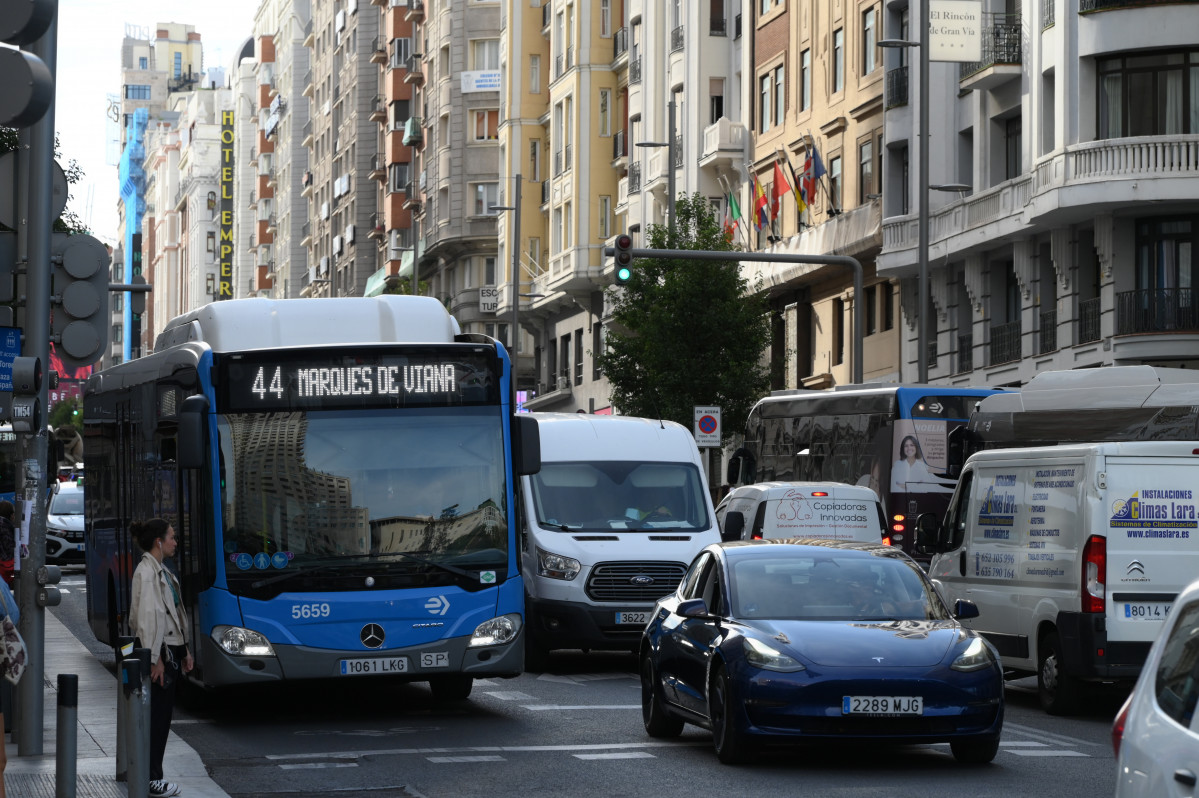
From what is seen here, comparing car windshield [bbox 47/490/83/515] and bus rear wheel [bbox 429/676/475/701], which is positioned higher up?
car windshield [bbox 47/490/83/515]

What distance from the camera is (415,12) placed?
96500 mm

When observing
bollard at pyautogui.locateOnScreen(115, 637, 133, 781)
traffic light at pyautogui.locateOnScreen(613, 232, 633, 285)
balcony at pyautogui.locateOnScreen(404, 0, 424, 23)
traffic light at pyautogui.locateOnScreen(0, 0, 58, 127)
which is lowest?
bollard at pyautogui.locateOnScreen(115, 637, 133, 781)

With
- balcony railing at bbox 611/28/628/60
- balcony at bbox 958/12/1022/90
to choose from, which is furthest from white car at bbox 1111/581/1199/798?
balcony railing at bbox 611/28/628/60

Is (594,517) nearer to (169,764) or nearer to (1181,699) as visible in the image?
(169,764)

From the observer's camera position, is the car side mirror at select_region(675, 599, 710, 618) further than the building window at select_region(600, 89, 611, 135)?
No

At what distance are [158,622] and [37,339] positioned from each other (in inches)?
94.8

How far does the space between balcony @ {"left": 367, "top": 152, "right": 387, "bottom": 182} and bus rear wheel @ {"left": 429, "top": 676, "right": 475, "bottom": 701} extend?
84553mm

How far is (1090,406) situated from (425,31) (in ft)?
249

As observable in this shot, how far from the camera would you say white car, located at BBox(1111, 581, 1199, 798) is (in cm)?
602

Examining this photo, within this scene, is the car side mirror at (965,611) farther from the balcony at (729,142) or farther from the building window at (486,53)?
the building window at (486,53)

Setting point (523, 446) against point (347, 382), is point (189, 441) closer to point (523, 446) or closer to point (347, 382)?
point (347, 382)

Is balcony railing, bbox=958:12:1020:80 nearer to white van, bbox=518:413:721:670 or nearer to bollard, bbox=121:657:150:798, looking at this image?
white van, bbox=518:413:721:670

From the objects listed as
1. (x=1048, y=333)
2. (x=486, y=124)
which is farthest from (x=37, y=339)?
(x=486, y=124)

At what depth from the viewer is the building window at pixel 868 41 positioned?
1909 inches
